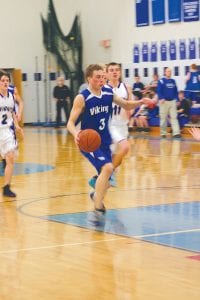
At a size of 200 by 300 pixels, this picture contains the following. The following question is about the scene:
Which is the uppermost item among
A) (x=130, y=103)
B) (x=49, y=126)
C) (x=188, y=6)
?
(x=188, y=6)

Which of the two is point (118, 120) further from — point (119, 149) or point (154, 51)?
point (154, 51)

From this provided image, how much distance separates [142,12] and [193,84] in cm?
416

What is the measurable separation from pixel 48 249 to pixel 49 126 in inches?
849

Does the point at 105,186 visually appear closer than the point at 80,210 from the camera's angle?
Yes

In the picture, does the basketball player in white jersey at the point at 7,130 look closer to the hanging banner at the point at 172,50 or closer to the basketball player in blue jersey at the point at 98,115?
the basketball player in blue jersey at the point at 98,115

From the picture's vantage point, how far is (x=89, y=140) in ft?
31.2

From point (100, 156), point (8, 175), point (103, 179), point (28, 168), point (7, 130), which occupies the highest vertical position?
point (7, 130)

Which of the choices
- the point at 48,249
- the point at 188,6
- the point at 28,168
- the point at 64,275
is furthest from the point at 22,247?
the point at 188,6

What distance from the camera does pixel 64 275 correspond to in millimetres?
6965

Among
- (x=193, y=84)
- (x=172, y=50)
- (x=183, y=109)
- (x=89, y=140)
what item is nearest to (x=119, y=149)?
(x=89, y=140)

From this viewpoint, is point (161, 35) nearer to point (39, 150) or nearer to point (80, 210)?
point (39, 150)

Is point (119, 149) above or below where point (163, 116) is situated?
above

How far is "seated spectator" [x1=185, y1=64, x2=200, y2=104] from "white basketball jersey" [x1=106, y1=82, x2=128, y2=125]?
11078 millimetres

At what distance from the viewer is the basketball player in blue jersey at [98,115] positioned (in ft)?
32.6
